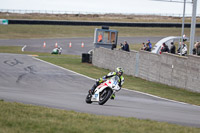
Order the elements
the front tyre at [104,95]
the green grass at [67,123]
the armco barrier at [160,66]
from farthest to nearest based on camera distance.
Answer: the armco barrier at [160,66]
the front tyre at [104,95]
the green grass at [67,123]

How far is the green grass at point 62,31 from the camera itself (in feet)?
219

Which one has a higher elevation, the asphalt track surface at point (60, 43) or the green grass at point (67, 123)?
the asphalt track surface at point (60, 43)

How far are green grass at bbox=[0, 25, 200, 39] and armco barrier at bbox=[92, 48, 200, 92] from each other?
37387 mm

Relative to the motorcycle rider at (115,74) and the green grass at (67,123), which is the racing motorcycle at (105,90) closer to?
the motorcycle rider at (115,74)

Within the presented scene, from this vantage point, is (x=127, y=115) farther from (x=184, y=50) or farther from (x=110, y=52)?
(x=110, y=52)

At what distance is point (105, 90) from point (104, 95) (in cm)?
17

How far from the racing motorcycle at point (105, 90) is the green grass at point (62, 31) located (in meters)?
51.7

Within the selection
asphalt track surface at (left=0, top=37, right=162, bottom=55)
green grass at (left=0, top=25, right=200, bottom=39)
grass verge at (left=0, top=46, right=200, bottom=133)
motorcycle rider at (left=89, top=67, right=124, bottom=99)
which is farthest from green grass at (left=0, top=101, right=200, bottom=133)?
green grass at (left=0, top=25, right=200, bottom=39)

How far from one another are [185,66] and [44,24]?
49889 millimetres

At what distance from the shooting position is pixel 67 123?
9195mm

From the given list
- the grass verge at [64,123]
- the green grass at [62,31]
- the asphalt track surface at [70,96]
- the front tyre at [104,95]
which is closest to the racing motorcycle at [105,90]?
the front tyre at [104,95]

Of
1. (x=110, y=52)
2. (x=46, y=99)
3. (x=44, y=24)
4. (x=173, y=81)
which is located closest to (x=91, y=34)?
(x=44, y=24)

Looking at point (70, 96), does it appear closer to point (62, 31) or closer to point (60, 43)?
point (60, 43)

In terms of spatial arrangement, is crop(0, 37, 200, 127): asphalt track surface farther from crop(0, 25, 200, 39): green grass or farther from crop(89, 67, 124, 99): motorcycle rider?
crop(0, 25, 200, 39): green grass
